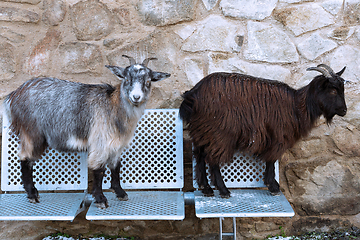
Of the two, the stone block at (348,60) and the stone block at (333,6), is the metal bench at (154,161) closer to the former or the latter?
the stone block at (348,60)

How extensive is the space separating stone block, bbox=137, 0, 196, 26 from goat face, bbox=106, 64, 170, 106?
2.90ft

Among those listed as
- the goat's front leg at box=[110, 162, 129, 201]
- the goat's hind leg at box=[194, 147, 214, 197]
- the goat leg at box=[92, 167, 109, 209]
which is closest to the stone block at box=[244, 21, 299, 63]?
the goat's hind leg at box=[194, 147, 214, 197]

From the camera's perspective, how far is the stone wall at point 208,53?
11.1 feet

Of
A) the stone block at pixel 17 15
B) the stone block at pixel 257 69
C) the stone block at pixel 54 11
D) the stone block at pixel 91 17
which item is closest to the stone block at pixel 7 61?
the stone block at pixel 17 15

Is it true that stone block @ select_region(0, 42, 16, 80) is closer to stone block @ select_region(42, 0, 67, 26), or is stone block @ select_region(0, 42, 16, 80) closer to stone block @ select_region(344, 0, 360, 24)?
stone block @ select_region(42, 0, 67, 26)

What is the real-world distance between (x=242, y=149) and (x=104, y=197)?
3.97ft

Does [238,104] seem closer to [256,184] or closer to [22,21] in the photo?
[256,184]

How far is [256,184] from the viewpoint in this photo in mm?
3164

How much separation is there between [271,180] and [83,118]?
5.58ft

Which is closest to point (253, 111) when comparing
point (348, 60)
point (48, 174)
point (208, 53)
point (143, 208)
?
point (208, 53)

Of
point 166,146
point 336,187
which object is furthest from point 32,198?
point 336,187

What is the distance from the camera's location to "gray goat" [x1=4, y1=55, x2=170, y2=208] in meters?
2.75

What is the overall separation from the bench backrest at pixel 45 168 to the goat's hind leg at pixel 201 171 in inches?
40.1

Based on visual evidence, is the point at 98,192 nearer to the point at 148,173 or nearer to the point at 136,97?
the point at 148,173
